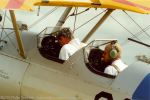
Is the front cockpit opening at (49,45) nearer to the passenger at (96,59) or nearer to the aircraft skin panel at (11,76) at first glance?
the aircraft skin panel at (11,76)

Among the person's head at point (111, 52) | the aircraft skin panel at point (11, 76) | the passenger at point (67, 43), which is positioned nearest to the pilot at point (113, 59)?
the person's head at point (111, 52)

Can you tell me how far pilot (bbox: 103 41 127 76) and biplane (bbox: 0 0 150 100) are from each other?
0.13 meters

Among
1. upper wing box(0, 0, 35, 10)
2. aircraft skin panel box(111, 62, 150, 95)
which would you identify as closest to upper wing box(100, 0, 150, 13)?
aircraft skin panel box(111, 62, 150, 95)

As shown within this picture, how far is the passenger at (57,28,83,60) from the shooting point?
8.37 metres

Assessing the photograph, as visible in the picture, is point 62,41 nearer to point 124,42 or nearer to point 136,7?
point 136,7

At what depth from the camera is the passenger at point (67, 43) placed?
329 inches

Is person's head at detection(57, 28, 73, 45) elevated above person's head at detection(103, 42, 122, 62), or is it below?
above

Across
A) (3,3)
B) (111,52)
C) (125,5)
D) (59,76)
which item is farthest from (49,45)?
(125,5)

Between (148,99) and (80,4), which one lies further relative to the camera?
(80,4)

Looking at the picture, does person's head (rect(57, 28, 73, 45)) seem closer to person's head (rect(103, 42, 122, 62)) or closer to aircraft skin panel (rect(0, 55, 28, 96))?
aircraft skin panel (rect(0, 55, 28, 96))

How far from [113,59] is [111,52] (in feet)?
0.40

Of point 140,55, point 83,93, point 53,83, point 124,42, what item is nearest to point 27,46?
point 53,83

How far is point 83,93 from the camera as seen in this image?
7883mm

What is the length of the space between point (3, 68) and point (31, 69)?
58cm
